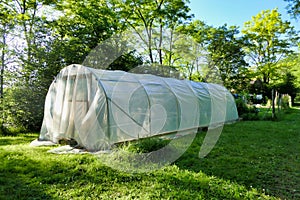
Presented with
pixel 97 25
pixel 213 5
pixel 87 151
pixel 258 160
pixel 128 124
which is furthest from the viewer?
pixel 213 5

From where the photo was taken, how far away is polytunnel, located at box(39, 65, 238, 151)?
4512 millimetres

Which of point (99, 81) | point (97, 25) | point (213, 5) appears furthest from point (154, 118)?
point (213, 5)

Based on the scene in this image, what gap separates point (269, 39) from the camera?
1947 centimetres

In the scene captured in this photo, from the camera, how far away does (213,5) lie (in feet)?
38.0

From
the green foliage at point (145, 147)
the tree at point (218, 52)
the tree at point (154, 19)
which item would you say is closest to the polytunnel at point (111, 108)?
the green foliage at point (145, 147)

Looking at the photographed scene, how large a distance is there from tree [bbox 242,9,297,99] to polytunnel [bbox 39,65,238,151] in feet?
47.7

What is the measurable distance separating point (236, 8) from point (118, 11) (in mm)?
6892

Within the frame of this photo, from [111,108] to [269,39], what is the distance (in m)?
20.1

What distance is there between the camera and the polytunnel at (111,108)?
14.8 feet

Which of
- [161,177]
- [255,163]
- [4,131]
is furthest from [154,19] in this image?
[161,177]

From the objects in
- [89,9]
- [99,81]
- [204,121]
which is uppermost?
[89,9]

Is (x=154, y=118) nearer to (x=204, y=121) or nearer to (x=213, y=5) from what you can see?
(x=204, y=121)

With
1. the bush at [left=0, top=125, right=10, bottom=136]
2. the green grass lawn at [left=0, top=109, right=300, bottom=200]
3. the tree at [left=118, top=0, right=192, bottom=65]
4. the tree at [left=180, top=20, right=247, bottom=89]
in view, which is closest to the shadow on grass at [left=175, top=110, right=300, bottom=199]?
the green grass lawn at [left=0, top=109, right=300, bottom=200]

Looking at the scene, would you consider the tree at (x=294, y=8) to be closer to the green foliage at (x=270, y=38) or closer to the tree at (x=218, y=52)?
the tree at (x=218, y=52)
